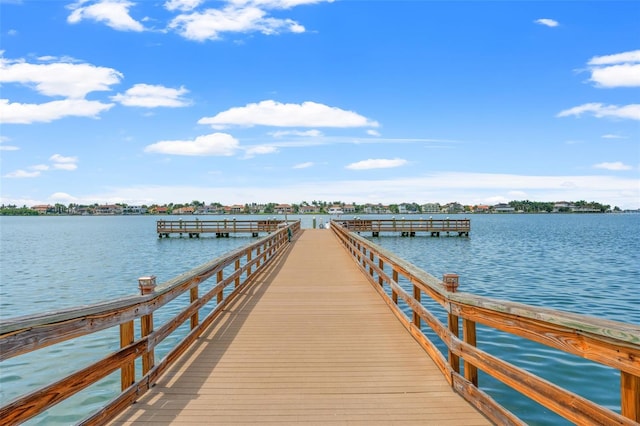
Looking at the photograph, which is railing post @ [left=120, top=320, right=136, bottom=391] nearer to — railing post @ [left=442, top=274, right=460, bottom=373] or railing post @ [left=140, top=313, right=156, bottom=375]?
railing post @ [left=140, top=313, right=156, bottom=375]

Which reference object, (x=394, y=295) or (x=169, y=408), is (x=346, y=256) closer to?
(x=394, y=295)

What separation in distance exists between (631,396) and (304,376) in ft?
10.2

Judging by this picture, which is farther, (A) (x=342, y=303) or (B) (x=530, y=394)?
(A) (x=342, y=303)

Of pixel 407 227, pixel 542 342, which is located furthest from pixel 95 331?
pixel 407 227

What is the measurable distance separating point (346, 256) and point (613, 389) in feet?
36.0

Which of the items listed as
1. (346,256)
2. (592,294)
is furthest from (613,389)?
(346,256)

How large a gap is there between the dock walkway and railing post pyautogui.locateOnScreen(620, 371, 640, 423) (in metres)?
1.47

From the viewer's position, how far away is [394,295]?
25.5 feet

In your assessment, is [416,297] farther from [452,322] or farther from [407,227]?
[407,227]

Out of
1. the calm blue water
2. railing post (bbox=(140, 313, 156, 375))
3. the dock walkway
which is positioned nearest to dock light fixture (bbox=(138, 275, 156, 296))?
railing post (bbox=(140, 313, 156, 375))

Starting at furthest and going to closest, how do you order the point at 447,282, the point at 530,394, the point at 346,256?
the point at 346,256, the point at 447,282, the point at 530,394

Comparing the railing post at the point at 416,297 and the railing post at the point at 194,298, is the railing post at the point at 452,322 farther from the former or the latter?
the railing post at the point at 194,298

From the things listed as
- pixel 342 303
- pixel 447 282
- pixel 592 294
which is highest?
pixel 447 282

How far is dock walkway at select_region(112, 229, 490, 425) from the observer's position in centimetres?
373
